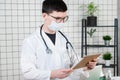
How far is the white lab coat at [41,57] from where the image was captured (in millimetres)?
1689

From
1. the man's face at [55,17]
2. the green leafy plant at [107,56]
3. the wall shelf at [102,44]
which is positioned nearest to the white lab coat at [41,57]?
the man's face at [55,17]

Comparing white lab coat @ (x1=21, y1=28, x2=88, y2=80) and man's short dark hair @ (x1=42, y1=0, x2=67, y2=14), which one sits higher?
man's short dark hair @ (x1=42, y1=0, x2=67, y2=14)

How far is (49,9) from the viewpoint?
1799 mm

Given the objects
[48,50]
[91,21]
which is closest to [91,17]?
[91,21]

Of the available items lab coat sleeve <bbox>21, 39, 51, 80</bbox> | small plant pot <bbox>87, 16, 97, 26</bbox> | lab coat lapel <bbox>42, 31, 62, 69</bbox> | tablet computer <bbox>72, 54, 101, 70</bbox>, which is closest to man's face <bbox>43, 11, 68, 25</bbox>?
lab coat lapel <bbox>42, 31, 62, 69</bbox>

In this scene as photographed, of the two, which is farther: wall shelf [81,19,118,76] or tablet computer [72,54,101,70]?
wall shelf [81,19,118,76]

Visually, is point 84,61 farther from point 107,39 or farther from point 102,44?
point 102,44

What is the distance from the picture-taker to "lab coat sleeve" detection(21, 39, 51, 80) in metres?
1.68

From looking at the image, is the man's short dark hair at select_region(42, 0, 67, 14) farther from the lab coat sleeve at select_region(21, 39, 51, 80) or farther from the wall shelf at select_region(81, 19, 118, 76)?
the wall shelf at select_region(81, 19, 118, 76)

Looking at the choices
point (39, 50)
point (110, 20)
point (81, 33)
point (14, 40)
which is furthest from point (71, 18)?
point (39, 50)

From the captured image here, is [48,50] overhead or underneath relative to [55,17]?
underneath

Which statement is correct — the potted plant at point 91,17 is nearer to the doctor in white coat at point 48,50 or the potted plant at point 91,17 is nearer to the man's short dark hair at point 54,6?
the doctor in white coat at point 48,50

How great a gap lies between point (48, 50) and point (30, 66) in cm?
20

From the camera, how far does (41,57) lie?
1774mm
